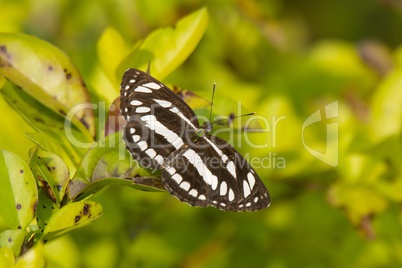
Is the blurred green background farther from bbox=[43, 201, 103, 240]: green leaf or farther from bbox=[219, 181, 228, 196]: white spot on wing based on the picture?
bbox=[43, 201, 103, 240]: green leaf

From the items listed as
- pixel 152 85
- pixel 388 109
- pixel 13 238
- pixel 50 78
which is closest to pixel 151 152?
pixel 152 85

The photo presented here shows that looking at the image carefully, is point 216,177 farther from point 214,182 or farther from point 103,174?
point 103,174

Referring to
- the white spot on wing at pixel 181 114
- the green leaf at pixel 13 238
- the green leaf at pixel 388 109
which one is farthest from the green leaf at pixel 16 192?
the green leaf at pixel 388 109

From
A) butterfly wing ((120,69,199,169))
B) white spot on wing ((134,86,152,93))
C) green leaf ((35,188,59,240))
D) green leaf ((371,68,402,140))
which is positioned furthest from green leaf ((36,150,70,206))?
green leaf ((371,68,402,140))

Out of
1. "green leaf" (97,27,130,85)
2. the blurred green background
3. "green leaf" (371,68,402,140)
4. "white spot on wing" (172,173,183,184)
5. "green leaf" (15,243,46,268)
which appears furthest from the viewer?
"green leaf" (371,68,402,140)

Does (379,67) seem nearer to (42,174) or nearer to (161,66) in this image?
(161,66)

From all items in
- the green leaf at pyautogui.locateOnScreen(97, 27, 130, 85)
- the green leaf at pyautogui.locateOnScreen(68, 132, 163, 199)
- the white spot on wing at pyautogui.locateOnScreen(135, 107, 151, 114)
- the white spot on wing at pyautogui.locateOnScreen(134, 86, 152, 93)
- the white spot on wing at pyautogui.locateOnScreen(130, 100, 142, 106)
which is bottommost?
the green leaf at pyautogui.locateOnScreen(68, 132, 163, 199)
